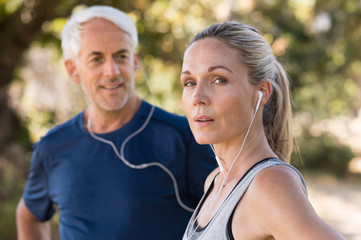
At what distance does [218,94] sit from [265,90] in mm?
151

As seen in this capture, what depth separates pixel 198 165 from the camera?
6.15ft

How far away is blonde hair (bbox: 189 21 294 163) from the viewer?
4.04 ft

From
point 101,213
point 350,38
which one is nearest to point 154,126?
point 101,213

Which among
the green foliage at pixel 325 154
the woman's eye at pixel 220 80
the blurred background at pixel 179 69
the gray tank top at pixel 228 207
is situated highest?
the woman's eye at pixel 220 80

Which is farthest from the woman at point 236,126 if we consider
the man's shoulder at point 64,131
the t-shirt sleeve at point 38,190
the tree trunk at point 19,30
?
the tree trunk at point 19,30

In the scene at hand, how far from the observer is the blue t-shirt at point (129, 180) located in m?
1.84

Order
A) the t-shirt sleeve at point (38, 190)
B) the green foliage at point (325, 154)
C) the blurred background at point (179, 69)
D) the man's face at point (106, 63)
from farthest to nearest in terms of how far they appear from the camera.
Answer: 1. the green foliage at point (325, 154)
2. the blurred background at point (179, 69)
3. the t-shirt sleeve at point (38, 190)
4. the man's face at point (106, 63)

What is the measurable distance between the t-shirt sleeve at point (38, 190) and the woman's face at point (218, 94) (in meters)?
1.12

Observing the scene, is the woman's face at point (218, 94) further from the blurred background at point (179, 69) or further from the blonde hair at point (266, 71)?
the blurred background at point (179, 69)

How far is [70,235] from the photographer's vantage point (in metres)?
1.97

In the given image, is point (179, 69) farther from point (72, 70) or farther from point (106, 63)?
point (106, 63)

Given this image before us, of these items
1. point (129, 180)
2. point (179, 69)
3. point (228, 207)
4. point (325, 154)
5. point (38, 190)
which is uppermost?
point (228, 207)

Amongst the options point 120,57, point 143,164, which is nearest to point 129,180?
point 143,164

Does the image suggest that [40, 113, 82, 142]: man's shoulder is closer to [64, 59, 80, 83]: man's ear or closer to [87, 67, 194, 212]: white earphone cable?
[87, 67, 194, 212]: white earphone cable
